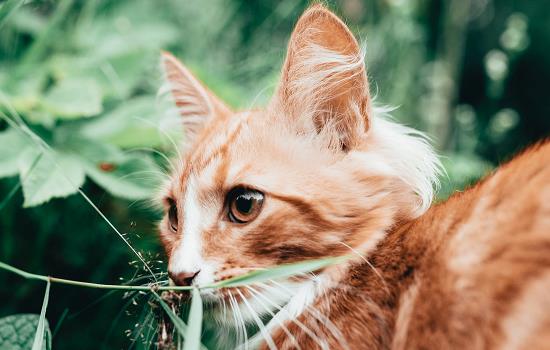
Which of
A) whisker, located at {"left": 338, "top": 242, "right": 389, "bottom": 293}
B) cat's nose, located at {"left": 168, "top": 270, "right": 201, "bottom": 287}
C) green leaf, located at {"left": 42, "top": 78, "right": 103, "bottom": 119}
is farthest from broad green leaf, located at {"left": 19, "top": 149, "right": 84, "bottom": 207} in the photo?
whisker, located at {"left": 338, "top": 242, "right": 389, "bottom": 293}

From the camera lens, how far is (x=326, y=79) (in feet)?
4.29

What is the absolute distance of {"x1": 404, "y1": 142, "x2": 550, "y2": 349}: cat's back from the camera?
84cm

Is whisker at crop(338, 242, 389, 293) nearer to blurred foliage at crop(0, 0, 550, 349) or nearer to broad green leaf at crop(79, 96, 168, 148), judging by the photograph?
blurred foliage at crop(0, 0, 550, 349)

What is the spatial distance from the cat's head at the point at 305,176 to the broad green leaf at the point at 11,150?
49cm

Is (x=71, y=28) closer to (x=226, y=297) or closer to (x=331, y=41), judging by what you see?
(x=331, y=41)

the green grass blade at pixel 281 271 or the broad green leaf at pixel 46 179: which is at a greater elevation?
the green grass blade at pixel 281 271

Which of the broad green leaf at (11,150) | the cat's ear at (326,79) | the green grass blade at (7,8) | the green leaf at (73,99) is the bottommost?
the broad green leaf at (11,150)

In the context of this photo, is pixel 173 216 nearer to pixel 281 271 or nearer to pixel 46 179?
pixel 46 179

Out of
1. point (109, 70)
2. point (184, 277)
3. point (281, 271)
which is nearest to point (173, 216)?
point (184, 277)

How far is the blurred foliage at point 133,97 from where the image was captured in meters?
1.62

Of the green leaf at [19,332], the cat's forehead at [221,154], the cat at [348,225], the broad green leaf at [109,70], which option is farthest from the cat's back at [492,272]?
the broad green leaf at [109,70]

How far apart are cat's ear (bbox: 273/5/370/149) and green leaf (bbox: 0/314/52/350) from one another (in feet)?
2.67

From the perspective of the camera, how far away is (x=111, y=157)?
5.30ft

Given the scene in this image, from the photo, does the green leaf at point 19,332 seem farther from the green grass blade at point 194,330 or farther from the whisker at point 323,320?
the whisker at point 323,320
